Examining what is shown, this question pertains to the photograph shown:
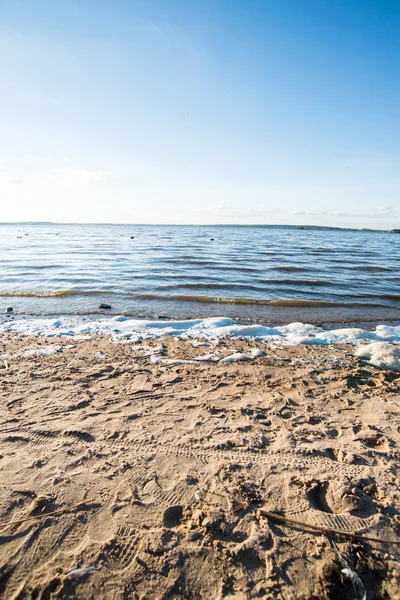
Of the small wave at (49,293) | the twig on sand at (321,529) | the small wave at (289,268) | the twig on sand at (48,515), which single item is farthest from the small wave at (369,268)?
the twig on sand at (48,515)

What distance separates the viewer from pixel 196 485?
8.61 feet

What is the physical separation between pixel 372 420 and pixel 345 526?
1708 mm

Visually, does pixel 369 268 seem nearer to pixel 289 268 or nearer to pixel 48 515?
pixel 289 268

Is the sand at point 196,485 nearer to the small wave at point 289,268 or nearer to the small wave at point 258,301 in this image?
the small wave at point 258,301

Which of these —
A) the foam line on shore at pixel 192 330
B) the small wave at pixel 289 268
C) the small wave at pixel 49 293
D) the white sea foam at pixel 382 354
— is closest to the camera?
the white sea foam at pixel 382 354

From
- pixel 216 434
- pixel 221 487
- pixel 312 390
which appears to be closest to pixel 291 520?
pixel 221 487

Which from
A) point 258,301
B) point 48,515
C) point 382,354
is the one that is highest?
point 48,515

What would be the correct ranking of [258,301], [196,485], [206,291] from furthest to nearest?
→ [206,291] < [258,301] < [196,485]

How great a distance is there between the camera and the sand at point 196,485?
77.1 inches

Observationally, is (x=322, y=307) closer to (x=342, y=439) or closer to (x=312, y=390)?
(x=312, y=390)

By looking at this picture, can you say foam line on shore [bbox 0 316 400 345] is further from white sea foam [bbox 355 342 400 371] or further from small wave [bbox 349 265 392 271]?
small wave [bbox 349 265 392 271]

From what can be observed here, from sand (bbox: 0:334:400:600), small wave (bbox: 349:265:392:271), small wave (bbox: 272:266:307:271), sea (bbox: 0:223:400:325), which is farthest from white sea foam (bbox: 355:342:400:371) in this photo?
small wave (bbox: 349:265:392:271)

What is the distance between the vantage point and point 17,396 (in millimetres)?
4043

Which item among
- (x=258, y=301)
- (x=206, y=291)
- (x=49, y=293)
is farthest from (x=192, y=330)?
(x=49, y=293)
